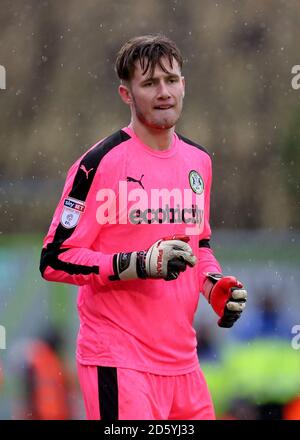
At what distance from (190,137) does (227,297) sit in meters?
1.79

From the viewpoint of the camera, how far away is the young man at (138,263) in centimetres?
301

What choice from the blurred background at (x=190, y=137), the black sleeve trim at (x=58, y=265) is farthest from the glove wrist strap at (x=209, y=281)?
the blurred background at (x=190, y=137)

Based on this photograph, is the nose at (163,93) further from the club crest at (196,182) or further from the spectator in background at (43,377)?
the spectator in background at (43,377)

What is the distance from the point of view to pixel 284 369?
4809mm

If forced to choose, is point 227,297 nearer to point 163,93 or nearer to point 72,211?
point 72,211

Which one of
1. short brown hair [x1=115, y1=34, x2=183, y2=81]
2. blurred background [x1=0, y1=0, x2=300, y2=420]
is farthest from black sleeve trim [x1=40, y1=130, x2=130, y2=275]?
blurred background [x1=0, y1=0, x2=300, y2=420]

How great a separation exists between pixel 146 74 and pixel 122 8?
1748mm

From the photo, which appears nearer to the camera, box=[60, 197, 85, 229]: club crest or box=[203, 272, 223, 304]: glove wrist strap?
box=[60, 197, 85, 229]: club crest

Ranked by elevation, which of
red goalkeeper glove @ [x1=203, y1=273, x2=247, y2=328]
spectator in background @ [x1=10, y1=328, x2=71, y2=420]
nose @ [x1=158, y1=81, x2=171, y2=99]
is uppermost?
nose @ [x1=158, y1=81, x2=171, y2=99]

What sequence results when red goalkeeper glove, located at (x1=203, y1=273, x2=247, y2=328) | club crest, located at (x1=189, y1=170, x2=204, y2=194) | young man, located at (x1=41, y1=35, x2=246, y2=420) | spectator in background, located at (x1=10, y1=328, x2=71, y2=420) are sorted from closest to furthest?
1. young man, located at (x1=41, y1=35, x2=246, y2=420)
2. red goalkeeper glove, located at (x1=203, y1=273, x2=247, y2=328)
3. club crest, located at (x1=189, y1=170, x2=204, y2=194)
4. spectator in background, located at (x1=10, y1=328, x2=71, y2=420)

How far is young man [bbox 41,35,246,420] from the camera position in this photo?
3.01 m

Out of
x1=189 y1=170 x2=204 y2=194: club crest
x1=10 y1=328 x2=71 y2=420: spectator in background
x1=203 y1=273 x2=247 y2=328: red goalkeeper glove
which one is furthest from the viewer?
x1=10 y1=328 x2=71 y2=420: spectator in background

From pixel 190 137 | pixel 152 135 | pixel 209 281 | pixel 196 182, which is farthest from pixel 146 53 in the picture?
pixel 190 137

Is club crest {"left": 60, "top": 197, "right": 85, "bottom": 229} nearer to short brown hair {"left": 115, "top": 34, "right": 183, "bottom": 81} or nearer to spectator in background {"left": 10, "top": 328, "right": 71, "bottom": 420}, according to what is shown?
short brown hair {"left": 115, "top": 34, "right": 183, "bottom": 81}
